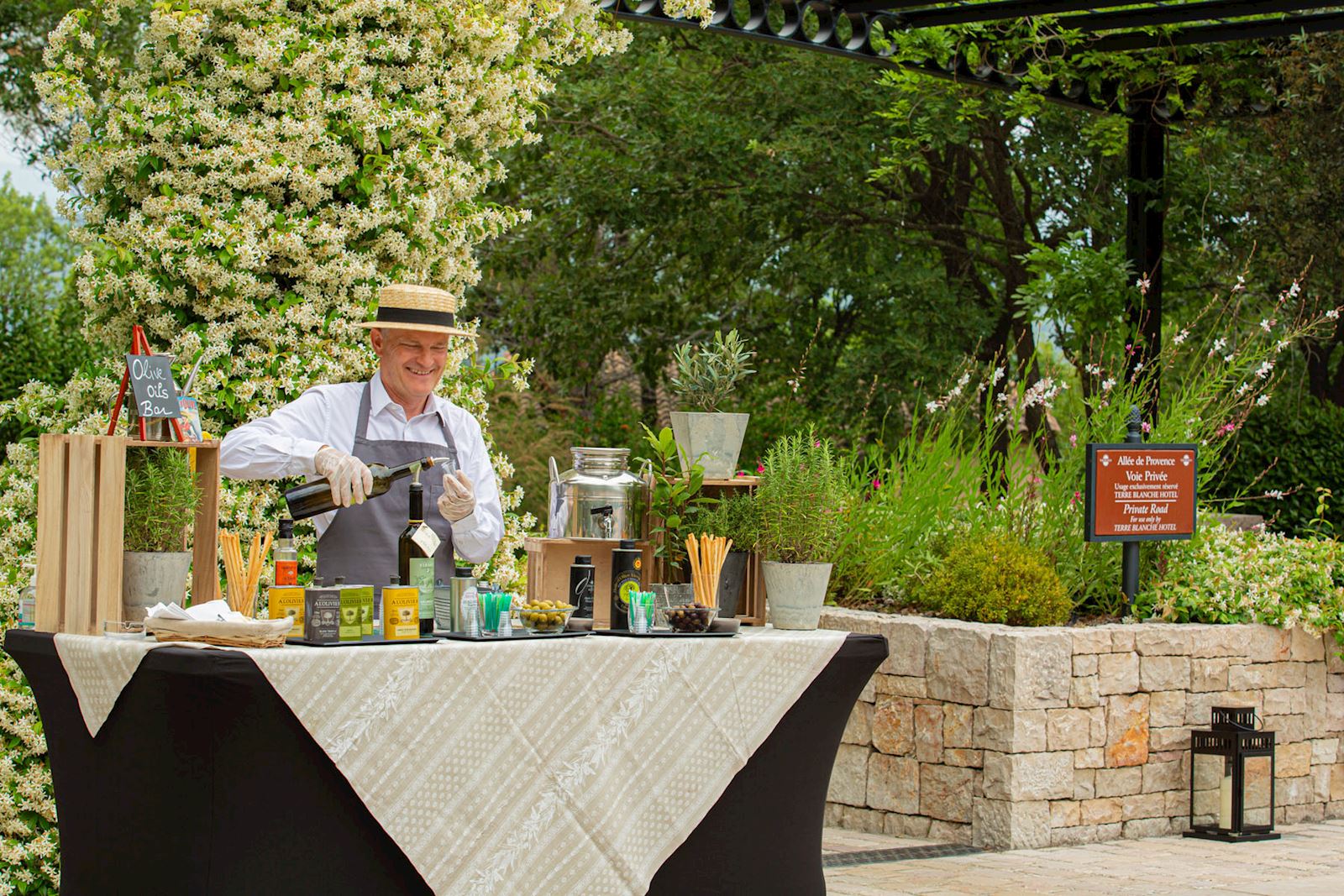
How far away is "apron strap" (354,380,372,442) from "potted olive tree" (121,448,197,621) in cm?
48

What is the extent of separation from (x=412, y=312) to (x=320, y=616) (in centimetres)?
116

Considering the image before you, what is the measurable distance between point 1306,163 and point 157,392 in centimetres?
834

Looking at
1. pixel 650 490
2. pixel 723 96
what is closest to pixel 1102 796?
pixel 650 490

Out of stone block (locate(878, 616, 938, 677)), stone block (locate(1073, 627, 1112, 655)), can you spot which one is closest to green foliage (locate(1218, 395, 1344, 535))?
stone block (locate(1073, 627, 1112, 655))

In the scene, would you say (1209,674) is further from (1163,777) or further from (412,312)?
(412,312)

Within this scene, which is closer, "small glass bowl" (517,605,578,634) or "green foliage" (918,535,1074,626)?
"small glass bowl" (517,605,578,634)

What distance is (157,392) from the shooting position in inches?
166

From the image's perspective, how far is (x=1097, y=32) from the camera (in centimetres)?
927

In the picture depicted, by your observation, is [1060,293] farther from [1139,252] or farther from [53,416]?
[53,416]

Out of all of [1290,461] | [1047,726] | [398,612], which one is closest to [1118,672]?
[1047,726]

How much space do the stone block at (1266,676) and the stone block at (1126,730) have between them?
1.69 ft

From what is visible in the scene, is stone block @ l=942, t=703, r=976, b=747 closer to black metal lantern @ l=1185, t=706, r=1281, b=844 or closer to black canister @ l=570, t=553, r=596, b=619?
black metal lantern @ l=1185, t=706, r=1281, b=844

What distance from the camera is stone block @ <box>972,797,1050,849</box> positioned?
631 cm

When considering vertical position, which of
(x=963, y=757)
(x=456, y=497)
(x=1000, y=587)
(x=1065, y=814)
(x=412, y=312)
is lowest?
(x=1065, y=814)
